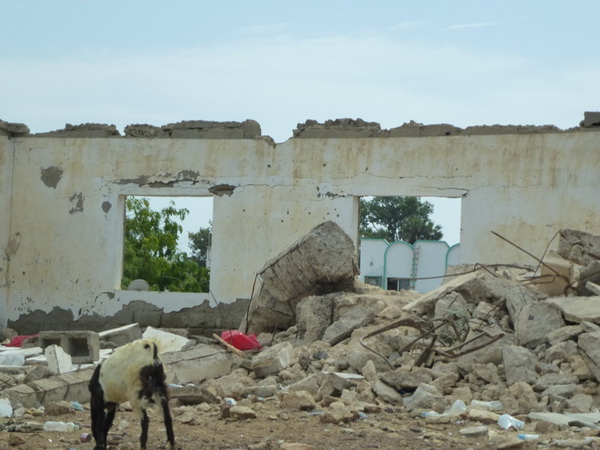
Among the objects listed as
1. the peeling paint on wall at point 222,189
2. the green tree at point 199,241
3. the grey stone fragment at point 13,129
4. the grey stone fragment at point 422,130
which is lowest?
the green tree at point 199,241

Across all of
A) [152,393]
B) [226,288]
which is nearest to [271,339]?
[226,288]

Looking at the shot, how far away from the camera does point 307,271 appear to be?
11297 millimetres

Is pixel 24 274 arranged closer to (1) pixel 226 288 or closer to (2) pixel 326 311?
(1) pixel 226 288

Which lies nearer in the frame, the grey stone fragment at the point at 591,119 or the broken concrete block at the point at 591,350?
the broken concrete block at the point at 591,350

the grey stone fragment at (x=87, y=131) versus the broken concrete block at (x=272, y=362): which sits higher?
A: the grey stone fragment at (x=87, y=131)

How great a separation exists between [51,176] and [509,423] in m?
9.49

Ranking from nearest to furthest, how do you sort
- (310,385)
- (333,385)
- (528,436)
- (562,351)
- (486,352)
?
(528,436)
(333,385)
(562,351)
(310,385)
(486,352)

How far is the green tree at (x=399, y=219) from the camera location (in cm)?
5078

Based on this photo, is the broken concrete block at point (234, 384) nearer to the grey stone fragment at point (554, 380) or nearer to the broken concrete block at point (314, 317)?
the broken concrete block at point (314, 317)

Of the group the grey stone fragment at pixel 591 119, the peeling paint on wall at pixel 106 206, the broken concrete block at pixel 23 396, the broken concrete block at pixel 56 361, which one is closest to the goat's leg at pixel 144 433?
the broken concrete block at pixel 23 396

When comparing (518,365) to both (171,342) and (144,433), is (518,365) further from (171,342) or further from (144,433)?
(171,342)

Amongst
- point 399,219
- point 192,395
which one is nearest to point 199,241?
point 399,219

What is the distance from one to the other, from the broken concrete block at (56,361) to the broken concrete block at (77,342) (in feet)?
2.03

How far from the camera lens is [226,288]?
1421cm
